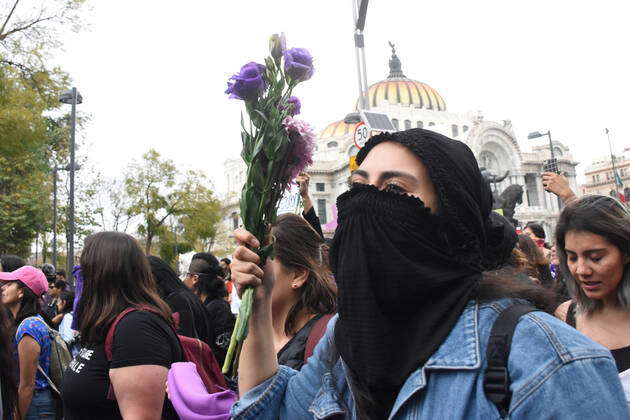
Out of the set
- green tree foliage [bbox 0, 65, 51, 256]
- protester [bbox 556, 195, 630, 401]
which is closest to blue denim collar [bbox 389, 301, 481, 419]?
protester [bbox 556, 195, 630, 401]

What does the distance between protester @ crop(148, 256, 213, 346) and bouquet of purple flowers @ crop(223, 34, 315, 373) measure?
9.10ft

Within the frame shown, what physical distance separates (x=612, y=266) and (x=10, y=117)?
11951 millimetres

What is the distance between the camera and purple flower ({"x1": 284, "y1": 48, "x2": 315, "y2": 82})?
187cm

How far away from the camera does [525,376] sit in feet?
4.06

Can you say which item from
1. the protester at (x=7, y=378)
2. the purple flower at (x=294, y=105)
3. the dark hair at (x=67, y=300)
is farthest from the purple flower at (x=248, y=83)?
the dark hair at (x=67, y=300)

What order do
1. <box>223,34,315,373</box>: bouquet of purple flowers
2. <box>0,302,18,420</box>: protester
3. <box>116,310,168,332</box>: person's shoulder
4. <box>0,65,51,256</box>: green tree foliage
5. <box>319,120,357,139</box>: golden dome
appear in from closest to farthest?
<box>223,34,315,373</box>: bouquet of purple flowers < <box>116,310,168,332</box>: person's shoulder < <box>0,302,18,420</box>: protester < <box>0,65,51,256</box>: green tree foliage < <box>319,120,357,139</box>: golden dome

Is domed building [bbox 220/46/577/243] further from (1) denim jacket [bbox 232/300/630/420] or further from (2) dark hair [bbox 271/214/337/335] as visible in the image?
(1) denim jacket [bbox 232/300/630/420]

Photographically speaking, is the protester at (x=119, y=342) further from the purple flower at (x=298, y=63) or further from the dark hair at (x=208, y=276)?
the dark hair at (x=208, y=276)

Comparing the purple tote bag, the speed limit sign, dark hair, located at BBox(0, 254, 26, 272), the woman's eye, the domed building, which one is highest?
the domed building

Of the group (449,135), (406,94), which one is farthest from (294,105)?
(406,94)

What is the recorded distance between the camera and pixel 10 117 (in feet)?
37.8

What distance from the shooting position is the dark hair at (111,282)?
9.26 feet

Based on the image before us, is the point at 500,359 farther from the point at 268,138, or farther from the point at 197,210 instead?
the point at 197,210

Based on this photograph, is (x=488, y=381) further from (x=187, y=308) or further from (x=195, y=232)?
(x=195, y=232)
